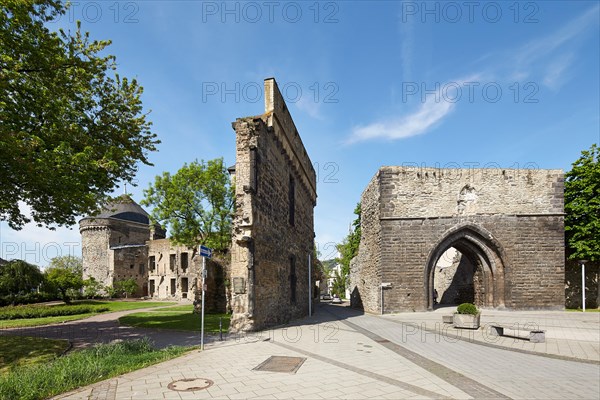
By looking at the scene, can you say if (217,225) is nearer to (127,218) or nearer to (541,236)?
(541,236)

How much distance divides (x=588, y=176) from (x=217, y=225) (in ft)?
75.4

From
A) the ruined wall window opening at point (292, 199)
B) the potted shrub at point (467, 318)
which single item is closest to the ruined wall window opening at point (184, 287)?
the ruined wall window opening at point (292, 199)

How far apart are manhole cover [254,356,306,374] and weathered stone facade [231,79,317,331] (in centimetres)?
372

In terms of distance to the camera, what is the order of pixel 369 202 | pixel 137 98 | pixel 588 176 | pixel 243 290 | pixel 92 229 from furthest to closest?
pixel 92 229, pixel 369 202, pixel 588 176, pixel 137 98, pixel 243 290

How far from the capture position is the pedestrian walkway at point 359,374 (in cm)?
522

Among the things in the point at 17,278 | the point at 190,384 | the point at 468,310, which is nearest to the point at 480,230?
the point at 468,310

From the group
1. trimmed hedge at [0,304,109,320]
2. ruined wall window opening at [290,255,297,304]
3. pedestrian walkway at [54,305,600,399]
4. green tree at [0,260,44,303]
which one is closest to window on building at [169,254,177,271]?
green tree at [0,260,44,303]

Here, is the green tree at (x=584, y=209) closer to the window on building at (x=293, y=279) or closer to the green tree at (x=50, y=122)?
the window on building at (x=293, y=279)

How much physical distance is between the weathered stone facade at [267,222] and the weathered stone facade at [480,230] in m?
5.25

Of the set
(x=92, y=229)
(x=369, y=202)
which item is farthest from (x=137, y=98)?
(x=92, y=229)

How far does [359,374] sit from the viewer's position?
20.5ft

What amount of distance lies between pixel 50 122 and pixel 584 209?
26.0m

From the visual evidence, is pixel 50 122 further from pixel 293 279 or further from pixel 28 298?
pixel 28 298

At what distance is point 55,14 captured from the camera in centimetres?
1158
